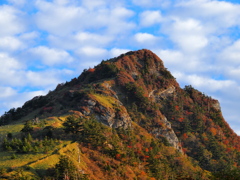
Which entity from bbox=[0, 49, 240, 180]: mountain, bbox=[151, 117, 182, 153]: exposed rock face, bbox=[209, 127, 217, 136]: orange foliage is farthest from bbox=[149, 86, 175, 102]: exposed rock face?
bbox=[209, 127, 217, 136]: orange foliage

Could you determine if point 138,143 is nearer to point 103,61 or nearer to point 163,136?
point 163,136

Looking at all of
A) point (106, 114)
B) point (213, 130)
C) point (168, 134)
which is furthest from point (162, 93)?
point (106, 114)

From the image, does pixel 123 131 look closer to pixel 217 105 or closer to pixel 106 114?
pixel 106 114

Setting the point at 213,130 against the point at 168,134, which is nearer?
the point at 168,134

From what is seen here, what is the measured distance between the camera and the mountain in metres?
81.1

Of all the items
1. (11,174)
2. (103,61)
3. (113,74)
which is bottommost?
(11,174)

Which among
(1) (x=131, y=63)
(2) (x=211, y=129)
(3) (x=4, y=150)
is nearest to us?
(3) (x=4, y=150)

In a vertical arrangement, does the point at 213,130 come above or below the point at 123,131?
above

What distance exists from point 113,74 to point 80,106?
45.5 meters

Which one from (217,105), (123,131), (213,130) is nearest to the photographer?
(123,131)

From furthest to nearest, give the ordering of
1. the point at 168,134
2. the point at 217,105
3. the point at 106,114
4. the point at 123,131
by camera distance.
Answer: the point at 217,105
the point at 168,134
the point at 106,114
the point at 123,131

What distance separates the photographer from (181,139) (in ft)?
480

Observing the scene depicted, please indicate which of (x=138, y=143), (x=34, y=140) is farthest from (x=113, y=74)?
(x=34, y=140)

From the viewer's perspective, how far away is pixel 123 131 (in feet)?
392
